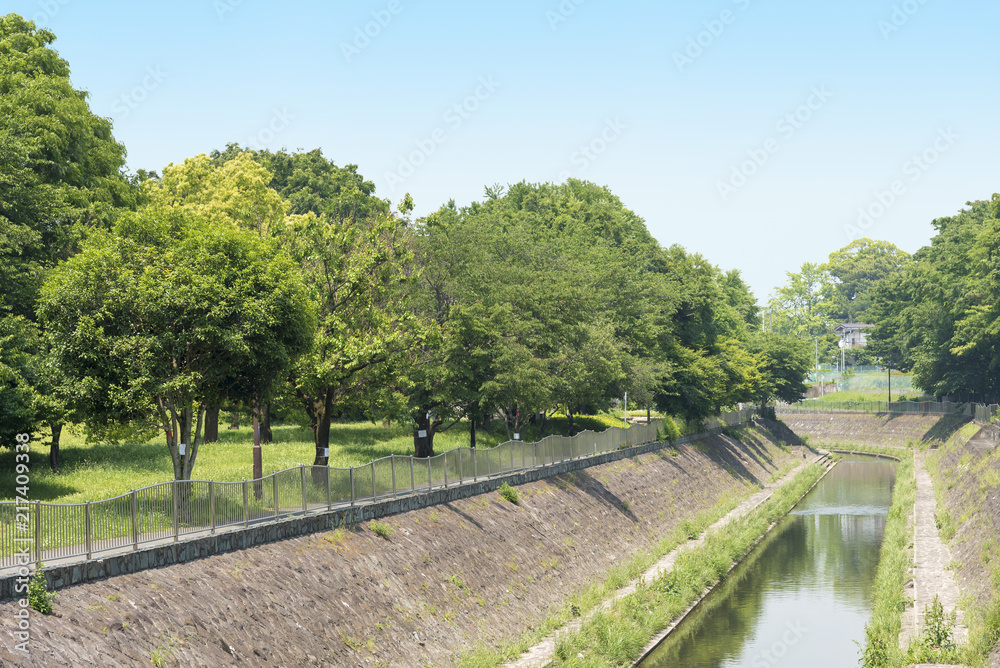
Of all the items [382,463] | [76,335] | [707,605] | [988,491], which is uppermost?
[76,335]

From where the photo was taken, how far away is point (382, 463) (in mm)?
32250

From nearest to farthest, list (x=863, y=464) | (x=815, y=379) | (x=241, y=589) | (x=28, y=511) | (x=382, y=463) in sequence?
(x=28, y=511) < (x=241, y=589) < (x=382, y=463) < (x=863, y=464) < (x=815, y=379)

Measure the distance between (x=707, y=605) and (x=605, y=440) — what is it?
1806 cm

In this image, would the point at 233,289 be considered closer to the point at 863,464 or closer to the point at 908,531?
the point at 908,531

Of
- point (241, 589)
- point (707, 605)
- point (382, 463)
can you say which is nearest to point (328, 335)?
point (382, 463)

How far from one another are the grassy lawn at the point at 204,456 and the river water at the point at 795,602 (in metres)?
16.6

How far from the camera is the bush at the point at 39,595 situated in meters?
18.0

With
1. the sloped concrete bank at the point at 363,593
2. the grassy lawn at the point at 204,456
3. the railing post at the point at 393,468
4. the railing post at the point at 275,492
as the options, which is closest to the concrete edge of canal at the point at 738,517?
the sloped concrete bank at the point at 363,593

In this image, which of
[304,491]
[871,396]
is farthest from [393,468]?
[871,396]

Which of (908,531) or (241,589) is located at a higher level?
(241,589)

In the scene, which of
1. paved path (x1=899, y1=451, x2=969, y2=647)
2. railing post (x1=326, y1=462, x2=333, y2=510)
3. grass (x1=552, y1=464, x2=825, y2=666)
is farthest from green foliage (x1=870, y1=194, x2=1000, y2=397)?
railing post (x1=326, y1=462, x2=333, y2=510)

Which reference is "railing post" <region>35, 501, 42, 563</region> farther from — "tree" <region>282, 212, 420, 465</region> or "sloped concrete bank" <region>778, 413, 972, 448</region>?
"sloped concrete bank" <region>778, 413, 972, 448</region>

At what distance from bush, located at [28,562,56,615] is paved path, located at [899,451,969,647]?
24.3 m

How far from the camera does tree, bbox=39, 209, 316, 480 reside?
2633cm
